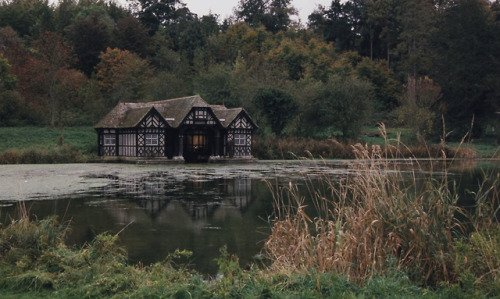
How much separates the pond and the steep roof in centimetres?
1343

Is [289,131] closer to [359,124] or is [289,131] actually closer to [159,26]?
[359,124]

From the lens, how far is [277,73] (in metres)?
53.4

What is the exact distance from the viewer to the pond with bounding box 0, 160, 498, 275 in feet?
27.4

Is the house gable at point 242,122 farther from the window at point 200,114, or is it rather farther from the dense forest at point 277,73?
the dense forest at point 277,73

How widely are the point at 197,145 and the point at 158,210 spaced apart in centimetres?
2446

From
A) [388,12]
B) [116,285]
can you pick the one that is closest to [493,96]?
[388,12]

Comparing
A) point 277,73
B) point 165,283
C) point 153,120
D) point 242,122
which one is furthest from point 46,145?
point 165,283

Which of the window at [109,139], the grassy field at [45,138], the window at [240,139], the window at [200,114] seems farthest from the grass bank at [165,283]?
the window at [240,139]

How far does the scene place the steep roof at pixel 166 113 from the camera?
34375 mm

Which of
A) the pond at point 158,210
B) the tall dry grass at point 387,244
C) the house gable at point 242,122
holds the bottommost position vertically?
the pond at point 158,210

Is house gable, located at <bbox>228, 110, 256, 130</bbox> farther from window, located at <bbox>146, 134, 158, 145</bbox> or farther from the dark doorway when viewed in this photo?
window, located at <bbox>146, 134, 158, 145</bbox>

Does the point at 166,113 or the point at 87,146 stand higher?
the point at 166,113

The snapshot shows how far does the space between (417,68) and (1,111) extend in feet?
150

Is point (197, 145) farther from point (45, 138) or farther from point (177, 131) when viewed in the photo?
point (45, 138)
